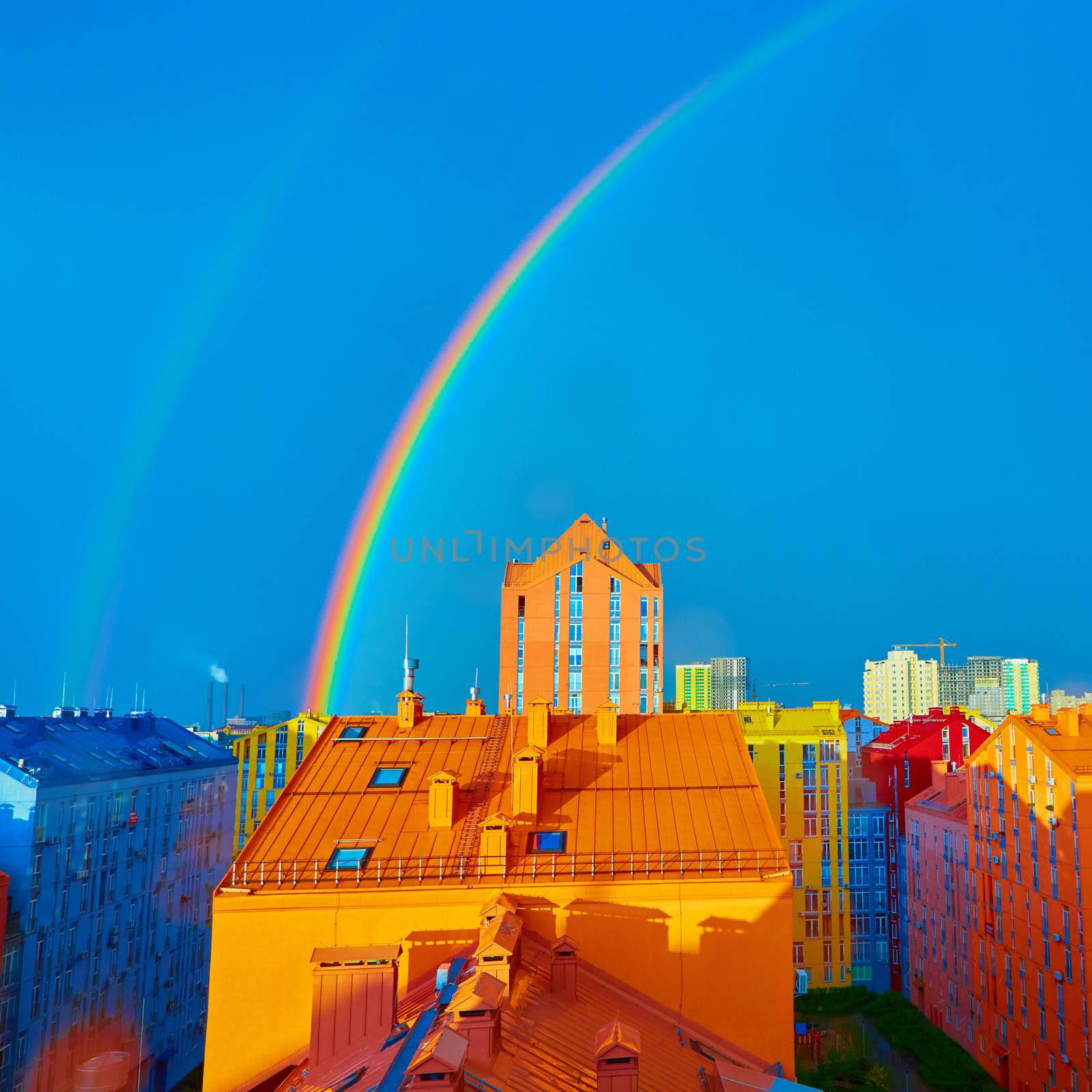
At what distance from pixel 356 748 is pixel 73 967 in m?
21.1

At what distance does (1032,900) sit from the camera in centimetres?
4294

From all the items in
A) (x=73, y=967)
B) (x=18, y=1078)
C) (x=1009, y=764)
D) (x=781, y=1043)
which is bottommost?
(x=18, y=1078)

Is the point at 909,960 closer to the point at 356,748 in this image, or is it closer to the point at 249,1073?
the point at 356,748

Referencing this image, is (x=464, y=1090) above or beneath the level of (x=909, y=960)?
above

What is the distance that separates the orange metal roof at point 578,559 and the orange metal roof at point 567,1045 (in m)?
55.7

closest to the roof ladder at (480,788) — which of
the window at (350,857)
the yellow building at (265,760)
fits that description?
the window at (350,857)

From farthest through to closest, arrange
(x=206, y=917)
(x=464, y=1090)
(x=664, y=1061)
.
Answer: (x=206, y=917)
(x=664, y=1061)
(x=464, y=1090)

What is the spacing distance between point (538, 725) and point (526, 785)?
3.25 meters

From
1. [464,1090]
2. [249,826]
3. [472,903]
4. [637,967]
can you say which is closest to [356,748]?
[472,903]

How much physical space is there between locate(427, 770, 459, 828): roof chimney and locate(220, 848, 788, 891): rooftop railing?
150 cm

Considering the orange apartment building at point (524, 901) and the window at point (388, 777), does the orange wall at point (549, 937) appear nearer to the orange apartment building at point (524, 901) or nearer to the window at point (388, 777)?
the orange apartment building at point (524, 901)

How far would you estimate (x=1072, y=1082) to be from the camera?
1537 inches

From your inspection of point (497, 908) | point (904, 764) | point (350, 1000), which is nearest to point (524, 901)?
point (497, 908)

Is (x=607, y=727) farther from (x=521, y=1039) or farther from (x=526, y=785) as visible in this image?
(x=521, y=1039)
